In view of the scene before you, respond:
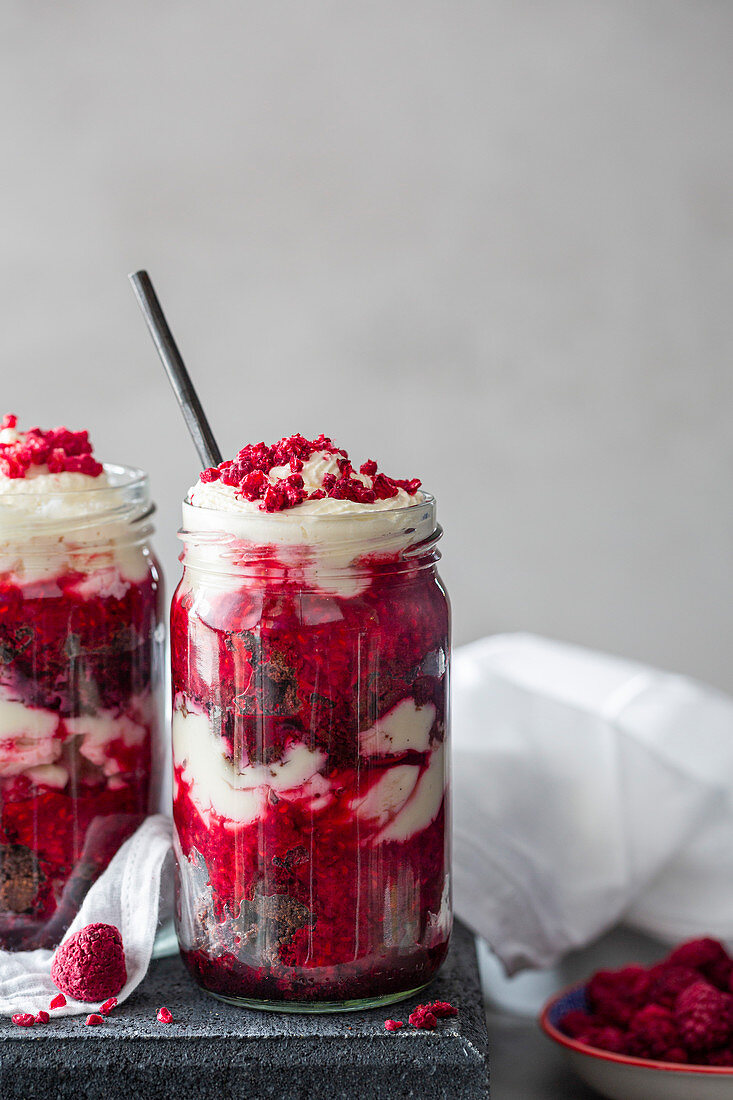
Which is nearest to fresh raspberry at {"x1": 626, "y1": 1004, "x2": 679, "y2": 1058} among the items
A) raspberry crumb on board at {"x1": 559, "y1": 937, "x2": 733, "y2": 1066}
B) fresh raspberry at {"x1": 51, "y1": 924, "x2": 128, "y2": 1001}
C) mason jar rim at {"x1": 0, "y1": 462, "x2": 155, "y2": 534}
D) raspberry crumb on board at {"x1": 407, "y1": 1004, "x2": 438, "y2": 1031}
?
→ raspberry crumb on board at {"x1": 559, "y1": 937, "x2": 733, "y2": 1066}

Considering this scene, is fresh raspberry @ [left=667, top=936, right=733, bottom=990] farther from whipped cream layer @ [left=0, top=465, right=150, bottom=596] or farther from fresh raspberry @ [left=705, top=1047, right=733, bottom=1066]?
whipped cream layer @ [left=0, top=465, right=150, bottom=596]

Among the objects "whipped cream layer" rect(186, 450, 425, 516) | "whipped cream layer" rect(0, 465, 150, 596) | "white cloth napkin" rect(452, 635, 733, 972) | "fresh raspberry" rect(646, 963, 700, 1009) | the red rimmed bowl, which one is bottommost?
the red rimmed bowl

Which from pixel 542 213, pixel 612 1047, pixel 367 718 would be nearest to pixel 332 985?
pixel 367 718

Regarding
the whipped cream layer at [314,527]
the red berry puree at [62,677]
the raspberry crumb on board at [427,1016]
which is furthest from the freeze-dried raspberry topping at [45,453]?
the raspberry crumb on board at [427,1016]

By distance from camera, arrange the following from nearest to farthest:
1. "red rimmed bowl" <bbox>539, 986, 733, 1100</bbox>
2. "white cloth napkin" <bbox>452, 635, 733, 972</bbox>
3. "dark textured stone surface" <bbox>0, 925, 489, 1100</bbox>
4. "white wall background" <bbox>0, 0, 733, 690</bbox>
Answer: "dark textured stone surface" <bbox>0, 925, 489, 1100</bbox>
"red rimmed bowl" <bbox>539, 986, 733, 1100</bbox>
"white cloth napkin" <bbox>452, 635, 733, 972</bbox>
"white wall background" <bbox>0, 0, 733, 690</bbox>

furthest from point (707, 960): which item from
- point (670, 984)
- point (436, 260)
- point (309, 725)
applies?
point (436, 260)

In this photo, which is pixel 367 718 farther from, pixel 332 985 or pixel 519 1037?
pixel 519 1037

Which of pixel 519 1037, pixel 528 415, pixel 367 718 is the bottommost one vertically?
pixel 519 1037
